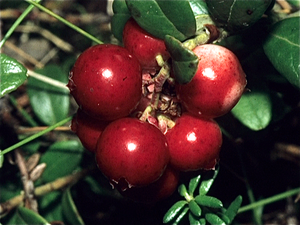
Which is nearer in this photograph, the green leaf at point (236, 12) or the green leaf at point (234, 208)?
the green leaf at point (236, 12)

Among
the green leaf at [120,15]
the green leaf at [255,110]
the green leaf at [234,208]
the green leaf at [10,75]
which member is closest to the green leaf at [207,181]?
the green leaf at [234,208]

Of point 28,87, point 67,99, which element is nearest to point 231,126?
point 67,99

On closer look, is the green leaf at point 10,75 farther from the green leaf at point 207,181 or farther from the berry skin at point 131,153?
the green leaf at point 207,181

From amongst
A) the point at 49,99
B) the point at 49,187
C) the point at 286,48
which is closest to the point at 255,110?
the point at 286,48

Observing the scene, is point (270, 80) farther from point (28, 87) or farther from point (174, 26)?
point (28, 87)

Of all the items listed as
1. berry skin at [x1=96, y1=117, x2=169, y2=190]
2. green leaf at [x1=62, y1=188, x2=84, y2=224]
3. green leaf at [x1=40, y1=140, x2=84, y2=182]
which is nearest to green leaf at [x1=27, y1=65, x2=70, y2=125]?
green leaf at [x1=40, y1=140, x2=84, y2=182]

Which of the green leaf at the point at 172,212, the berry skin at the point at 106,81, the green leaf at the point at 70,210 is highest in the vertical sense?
the berry skin at the point at 106,81

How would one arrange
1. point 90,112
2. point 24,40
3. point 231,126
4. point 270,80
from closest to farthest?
point 90,112
point 270,80
point 231,126
point 24,40
